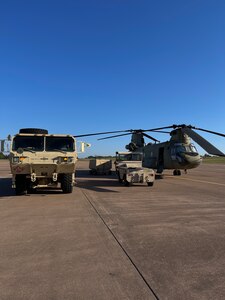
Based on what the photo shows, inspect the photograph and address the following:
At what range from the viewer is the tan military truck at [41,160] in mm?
13539

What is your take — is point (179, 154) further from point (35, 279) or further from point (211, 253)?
point (35, 279)

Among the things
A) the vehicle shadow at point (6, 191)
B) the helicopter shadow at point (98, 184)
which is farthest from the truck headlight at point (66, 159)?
the helicopter shadow at point (98, 184)

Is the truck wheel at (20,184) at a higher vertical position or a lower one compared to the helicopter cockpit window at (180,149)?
lower

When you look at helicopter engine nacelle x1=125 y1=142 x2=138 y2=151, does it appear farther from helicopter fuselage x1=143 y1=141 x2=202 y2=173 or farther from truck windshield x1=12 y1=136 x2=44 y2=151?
truck windshield x1=12 y1=136 x2=44 y2=151

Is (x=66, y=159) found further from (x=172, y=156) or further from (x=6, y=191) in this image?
(x=172, y=156)

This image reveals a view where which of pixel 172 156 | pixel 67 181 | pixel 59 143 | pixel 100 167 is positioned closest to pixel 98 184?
pixel 67 181

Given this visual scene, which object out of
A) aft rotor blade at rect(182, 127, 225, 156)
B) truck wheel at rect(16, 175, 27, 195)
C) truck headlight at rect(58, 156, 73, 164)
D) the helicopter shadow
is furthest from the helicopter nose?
truck wheel at rect(16, 175, 27, 195)

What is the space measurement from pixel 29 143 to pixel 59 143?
128cm

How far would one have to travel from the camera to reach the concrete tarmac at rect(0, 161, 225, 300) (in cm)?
409

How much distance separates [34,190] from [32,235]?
8.88 meters

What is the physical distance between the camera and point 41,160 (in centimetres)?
1362

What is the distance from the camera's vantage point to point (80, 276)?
4516 millimetres

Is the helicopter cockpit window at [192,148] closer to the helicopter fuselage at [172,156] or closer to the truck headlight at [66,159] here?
the helicopter fuselage at [172,156]

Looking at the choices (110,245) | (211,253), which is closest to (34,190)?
(110,245)
